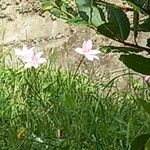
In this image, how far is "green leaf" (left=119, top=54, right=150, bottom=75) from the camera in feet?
5.26

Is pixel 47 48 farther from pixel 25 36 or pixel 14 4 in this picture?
→ pixel 14 4

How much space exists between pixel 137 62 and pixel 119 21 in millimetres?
109

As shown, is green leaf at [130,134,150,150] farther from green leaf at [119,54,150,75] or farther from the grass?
the grass


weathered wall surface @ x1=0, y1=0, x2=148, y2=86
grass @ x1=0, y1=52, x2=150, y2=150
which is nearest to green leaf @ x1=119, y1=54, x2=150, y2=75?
grass @ x1=0, y1=52, x2=150, y2=150

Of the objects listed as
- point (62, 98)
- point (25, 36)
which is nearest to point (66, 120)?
point (62, 98)

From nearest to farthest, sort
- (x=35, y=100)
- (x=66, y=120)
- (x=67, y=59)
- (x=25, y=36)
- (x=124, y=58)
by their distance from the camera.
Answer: (x=124, y=58) < (x=66, y=120) < (x=35, y=100) < (x=67, y=59) < (x=25, y=36)

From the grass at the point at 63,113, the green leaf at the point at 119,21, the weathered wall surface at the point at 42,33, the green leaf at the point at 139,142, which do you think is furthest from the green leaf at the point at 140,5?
the weathered wall surface at the point at 42,33

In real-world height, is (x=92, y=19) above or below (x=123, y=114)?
above

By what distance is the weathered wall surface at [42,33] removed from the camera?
4.32 m

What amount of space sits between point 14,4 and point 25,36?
459 mm

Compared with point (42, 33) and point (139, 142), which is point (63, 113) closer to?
point (42, 33)

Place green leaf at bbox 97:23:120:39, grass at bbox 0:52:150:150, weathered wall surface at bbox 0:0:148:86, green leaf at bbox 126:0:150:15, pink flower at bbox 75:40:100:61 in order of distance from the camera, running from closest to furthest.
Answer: green leaf at bbox 126:0:150:15, green leaf at bbox 97:23:120:39, grass at bbox 0:52:150:150, pink flower at bbox 75:40:100:61, weathered wall surface at bbox 0:0:148:86

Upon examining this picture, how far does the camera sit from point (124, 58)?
160 cm

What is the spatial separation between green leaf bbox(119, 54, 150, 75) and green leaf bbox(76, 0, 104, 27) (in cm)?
11
